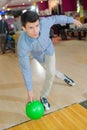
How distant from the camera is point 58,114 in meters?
2.57

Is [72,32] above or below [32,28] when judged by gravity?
below

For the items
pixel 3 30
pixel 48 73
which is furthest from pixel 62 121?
pixel 3 30

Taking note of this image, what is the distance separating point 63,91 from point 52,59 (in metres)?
0.81

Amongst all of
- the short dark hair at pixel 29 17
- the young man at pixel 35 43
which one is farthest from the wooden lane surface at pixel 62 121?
the short dark hair at pixel 29 17

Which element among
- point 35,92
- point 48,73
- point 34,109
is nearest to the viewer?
point 34,109

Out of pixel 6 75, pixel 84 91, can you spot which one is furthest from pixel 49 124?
pixel 6 75

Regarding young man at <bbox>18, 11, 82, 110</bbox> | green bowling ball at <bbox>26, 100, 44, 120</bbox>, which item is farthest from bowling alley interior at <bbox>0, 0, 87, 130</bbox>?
young man at <bbox>18, 11, 82, 110</bbox>

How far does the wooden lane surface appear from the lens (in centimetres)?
230

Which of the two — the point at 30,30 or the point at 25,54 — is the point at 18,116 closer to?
the point at 25,54

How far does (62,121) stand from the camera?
241 cm

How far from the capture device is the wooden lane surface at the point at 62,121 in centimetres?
230

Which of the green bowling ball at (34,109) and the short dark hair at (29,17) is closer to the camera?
the short dark hair at (29,17)

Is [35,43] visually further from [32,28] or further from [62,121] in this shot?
[62,121]

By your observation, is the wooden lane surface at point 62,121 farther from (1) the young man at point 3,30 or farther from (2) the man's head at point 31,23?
(1) the young man at point 3,30
